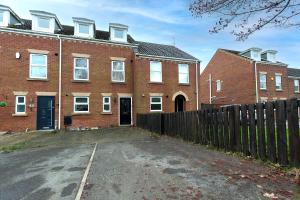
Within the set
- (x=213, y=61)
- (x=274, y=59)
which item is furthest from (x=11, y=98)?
(x=274, y=59)

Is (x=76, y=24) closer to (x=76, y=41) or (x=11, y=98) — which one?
(x=76, y=41)

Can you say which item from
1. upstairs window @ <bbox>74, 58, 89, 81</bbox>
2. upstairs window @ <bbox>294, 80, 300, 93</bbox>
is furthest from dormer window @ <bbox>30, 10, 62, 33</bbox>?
upstairs window @ <bbox>294, 80, 300, 93</bbox>

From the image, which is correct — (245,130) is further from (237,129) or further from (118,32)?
(118,32)

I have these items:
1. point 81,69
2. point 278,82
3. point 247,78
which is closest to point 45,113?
point 81,69

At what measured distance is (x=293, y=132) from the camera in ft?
20.4

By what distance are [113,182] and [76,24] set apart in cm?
1778

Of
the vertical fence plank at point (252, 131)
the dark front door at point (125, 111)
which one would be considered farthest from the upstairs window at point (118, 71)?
the vertical fence plank at point (252, 131)

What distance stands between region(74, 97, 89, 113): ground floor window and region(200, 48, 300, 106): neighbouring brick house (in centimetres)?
1868

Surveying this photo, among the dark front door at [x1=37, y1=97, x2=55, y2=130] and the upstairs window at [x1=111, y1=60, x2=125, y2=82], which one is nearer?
the dark front door at [x1=37, y1=97, x2=55, y2=130]

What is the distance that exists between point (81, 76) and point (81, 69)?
Result: 21.8 inches

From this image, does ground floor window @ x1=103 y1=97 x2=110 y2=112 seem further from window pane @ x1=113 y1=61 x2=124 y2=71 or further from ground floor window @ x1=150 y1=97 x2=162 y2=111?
ground floor window @ x1=150 y1=97 x2=162 y2=111

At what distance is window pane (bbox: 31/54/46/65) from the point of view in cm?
1892

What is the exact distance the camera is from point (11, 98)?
1802 cm

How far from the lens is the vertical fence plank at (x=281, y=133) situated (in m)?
6.34
